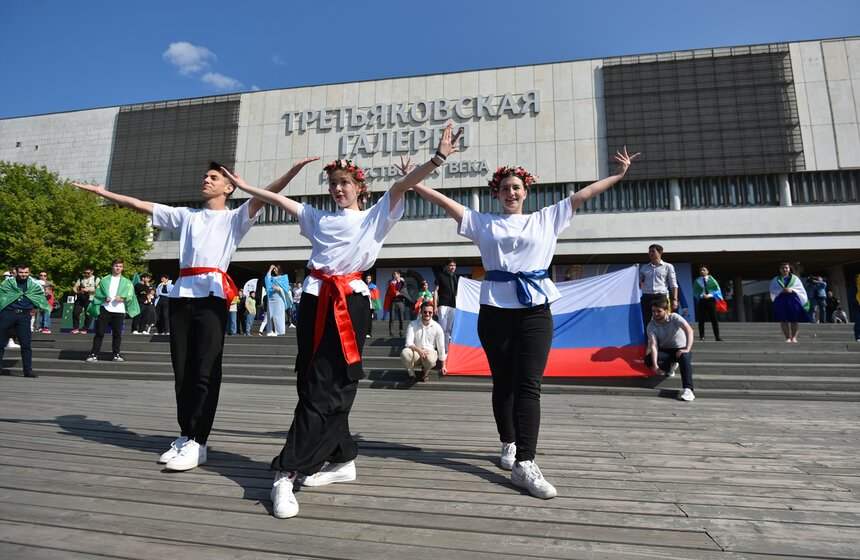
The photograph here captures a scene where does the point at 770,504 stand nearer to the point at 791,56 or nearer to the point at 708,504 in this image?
the point at 708,504

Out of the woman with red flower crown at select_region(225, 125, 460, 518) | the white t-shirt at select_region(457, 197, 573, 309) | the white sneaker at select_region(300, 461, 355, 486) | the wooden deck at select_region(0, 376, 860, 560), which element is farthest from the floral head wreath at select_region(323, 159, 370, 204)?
the wooden deck at select_region(0, 376, 860, 560)

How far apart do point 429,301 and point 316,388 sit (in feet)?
16.4

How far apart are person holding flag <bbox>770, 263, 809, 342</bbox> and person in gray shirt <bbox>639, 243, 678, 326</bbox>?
10.6 ft

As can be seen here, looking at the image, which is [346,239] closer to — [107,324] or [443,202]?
[443,202]

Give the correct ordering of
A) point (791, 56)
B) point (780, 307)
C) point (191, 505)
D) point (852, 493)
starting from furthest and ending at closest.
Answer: point (791, 56)
point (780, 307)
point (852, 493)
point (191, 505)

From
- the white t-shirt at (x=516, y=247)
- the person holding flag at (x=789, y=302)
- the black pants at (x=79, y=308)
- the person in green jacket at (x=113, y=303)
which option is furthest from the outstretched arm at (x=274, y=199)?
the black pants at (x=79, y=308)

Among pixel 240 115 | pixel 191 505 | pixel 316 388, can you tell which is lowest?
pixel 191 505

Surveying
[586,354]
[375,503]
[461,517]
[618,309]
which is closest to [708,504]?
[461,517]

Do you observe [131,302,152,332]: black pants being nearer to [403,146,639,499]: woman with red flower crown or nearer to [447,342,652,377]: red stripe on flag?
[447,342,652,377]: red stripe on flag

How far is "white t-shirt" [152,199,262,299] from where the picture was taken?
10.9 ft

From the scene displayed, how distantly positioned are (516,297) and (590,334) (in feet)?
18.1

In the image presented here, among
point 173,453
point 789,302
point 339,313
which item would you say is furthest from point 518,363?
point 789,302

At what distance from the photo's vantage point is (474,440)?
156 inches

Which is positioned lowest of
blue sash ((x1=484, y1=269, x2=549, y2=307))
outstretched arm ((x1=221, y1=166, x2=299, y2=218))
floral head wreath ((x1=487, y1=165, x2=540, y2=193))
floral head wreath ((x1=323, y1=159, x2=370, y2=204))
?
blue sash ((x1=484, y1=269, x2=549, y2=307))
